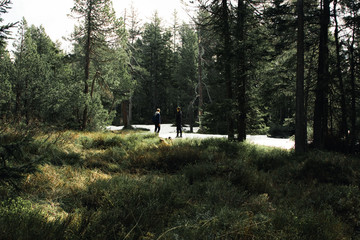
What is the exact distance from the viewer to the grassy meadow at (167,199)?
2637 mm

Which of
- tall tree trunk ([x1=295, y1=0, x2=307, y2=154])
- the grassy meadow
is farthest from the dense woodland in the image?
the grassy meadow

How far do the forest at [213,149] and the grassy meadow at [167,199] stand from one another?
0.03m

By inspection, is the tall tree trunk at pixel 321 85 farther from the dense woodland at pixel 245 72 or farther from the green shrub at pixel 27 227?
the green shrub at pixel 27 227

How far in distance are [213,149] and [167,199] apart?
588cm

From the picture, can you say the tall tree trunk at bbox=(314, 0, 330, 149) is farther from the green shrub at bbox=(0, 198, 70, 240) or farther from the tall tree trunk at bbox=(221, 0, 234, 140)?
the green shrub at bbox=(0, 198, 70, 240)

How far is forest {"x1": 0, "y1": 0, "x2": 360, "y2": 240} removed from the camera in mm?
2959

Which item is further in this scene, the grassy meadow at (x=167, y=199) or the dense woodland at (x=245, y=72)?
the dense woodland at (x=245, y=72)

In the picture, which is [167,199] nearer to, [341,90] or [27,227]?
[27,227]

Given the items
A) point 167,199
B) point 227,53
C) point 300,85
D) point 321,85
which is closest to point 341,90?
point 321,85

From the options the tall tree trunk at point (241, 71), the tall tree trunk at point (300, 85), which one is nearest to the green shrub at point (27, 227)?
the tall tree trunk at point (300, 85)

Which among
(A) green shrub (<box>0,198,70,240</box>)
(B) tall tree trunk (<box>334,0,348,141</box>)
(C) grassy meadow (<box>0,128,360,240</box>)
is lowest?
(C) grassy meadow (<box>0,128,360,240</box>)

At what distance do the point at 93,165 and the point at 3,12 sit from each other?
465 cm

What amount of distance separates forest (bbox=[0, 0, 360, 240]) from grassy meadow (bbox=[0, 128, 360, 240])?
0.03 metres

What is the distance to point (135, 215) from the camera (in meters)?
3.15
